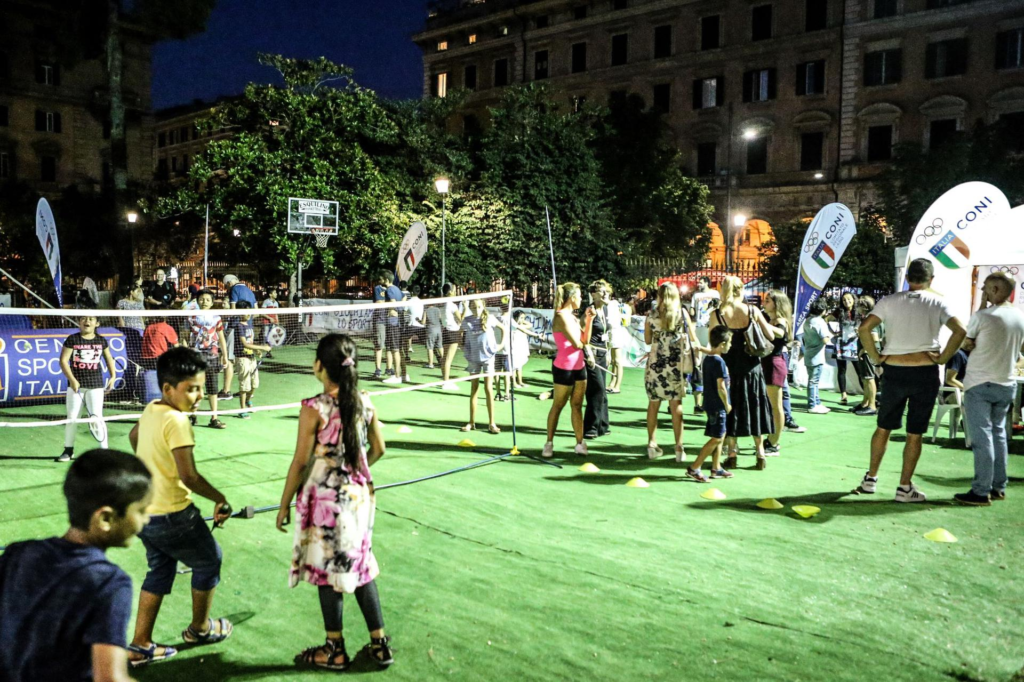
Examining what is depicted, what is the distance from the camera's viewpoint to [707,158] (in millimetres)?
46656

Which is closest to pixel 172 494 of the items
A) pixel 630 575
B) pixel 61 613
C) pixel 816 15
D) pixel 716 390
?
pixel 61 613

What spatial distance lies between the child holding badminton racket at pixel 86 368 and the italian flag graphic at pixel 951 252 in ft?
33.3

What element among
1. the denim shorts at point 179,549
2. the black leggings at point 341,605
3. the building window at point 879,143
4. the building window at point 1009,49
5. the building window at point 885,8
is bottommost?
the black leggings at point 341,605

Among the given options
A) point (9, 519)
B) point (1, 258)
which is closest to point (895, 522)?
point (9, 519)

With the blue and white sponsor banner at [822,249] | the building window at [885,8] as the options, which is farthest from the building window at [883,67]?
the blue and white sponsor banner at [822,249]

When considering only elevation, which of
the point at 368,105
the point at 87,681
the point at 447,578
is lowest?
the point at 447,578

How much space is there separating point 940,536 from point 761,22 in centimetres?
4389

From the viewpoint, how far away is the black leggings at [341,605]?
3.93m

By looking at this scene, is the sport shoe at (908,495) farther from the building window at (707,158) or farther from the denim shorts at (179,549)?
the building window at (707,158)

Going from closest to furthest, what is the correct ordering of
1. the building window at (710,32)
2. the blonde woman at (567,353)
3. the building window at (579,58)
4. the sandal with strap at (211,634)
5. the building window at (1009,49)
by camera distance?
the sandal with strap at (211,634)
the blonde woman at (567,353)
the building window at (1009,49)
the building window at (710,32)
the building window at (579,58)

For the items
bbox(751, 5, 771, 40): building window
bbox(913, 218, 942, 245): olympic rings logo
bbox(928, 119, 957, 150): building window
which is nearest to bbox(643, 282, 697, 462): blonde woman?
bbox(913, 218, 942, 245): olympic rings logo

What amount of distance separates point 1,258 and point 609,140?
2721 cm

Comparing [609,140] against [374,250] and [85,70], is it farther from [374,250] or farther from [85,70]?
[85,70]

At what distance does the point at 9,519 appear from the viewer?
6613mm
